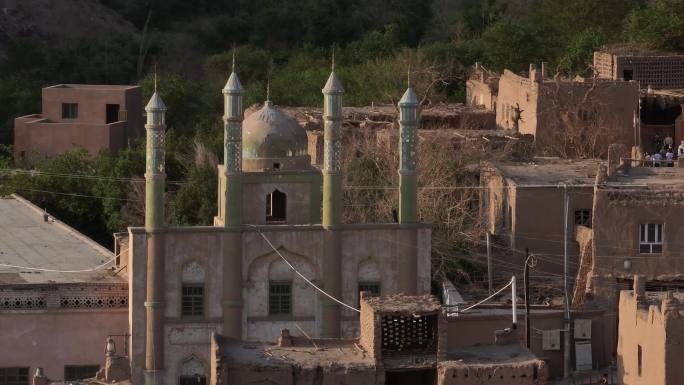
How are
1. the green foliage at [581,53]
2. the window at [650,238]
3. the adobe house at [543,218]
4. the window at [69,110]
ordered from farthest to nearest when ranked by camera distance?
the green foliage at [581,53] → the window at [69,110] → the adobe house at [543,218] → the window at [650,238]

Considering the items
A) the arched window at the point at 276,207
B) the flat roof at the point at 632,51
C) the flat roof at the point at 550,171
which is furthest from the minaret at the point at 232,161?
the flat roof at the point at 632,51

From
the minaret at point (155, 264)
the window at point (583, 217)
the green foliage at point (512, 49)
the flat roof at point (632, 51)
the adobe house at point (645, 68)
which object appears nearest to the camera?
the minaret at point (155, 264)

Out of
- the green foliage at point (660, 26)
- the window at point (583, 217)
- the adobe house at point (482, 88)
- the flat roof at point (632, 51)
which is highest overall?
the green foliage at point (660, 26)

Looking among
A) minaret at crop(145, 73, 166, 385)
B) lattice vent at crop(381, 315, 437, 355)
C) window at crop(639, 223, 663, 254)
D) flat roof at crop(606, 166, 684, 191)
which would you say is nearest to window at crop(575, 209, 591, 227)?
flat roof at crop(606, 166, 684, 191)

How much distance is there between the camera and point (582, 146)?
55.9m

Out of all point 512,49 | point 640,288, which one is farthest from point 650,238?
point 512,49

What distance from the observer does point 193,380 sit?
4025 centimetres

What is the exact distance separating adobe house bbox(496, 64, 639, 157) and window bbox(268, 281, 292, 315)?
15.6 metres

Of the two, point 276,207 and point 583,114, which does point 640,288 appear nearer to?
point 276,207

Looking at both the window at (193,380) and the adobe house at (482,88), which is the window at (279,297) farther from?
the adobe house at (482,88)

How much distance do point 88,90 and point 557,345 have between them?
24223 mm

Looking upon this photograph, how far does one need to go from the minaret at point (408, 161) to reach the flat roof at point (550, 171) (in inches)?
221

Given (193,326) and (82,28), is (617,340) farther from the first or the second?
(82,28)

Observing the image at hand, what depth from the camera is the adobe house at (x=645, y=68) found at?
6178 centimetres
